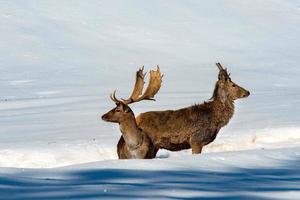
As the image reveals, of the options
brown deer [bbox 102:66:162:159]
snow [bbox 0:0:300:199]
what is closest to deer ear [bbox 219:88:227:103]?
snow [bbox 0:0:300:199]

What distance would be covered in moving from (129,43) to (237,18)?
10430 millimetres

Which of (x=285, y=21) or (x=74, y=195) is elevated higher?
(x=285, y=21)

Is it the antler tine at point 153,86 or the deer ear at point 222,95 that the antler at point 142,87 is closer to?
the antler tine at point 153,86

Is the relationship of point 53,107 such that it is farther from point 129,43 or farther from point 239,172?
point 129,43

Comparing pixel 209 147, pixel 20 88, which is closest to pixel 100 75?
pixel 20 88

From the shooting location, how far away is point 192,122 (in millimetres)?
13297

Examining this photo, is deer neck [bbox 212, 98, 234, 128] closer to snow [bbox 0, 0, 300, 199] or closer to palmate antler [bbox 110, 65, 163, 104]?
snow [bbox 0, 0, 300, 199]

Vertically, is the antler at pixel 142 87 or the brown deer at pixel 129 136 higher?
the antler at pixel 142 87

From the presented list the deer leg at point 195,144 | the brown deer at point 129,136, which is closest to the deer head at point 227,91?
the deer leg at point 195,144

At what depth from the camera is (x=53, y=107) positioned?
22.4m

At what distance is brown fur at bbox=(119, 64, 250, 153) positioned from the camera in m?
12.9

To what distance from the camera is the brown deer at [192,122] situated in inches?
510

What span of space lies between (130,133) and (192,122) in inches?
49.5

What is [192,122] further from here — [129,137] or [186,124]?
[129,137]
